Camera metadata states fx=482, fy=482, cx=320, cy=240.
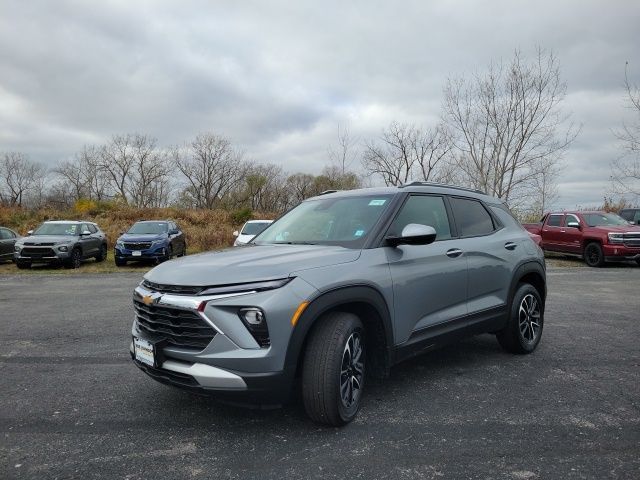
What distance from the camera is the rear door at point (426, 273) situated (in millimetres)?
3699

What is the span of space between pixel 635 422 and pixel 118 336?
5538mm

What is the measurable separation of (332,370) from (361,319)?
60cm

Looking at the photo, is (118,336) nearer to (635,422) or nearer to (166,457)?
(166,457)

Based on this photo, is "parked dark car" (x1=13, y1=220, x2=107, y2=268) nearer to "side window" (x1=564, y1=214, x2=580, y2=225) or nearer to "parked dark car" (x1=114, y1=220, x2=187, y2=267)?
"parked dark car" (x1=114, y1=220, x2=187, y2=267)

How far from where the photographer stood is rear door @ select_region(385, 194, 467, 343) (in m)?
3.70

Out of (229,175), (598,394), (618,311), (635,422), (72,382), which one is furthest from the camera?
(229,175)

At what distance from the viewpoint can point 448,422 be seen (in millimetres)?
3475

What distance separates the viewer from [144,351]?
11.0 feet

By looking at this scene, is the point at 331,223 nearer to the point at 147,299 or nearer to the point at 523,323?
the point at 147,299

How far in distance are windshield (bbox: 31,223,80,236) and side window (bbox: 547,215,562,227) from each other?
17225mm

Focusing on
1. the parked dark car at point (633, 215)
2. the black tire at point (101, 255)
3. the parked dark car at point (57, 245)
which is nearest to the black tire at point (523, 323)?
the parked dark car at point (57, 245)

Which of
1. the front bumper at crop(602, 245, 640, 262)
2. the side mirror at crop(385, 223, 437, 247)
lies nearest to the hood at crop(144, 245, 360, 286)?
the side mirror at crop(385, 223, 437, 247)

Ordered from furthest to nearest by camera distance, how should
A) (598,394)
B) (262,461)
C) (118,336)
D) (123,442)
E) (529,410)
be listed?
(118,336) → (598,394) → (529,410) → (123,442) → (262,461)

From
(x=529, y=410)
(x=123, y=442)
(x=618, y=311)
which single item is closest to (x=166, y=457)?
(x=123, y=442)
